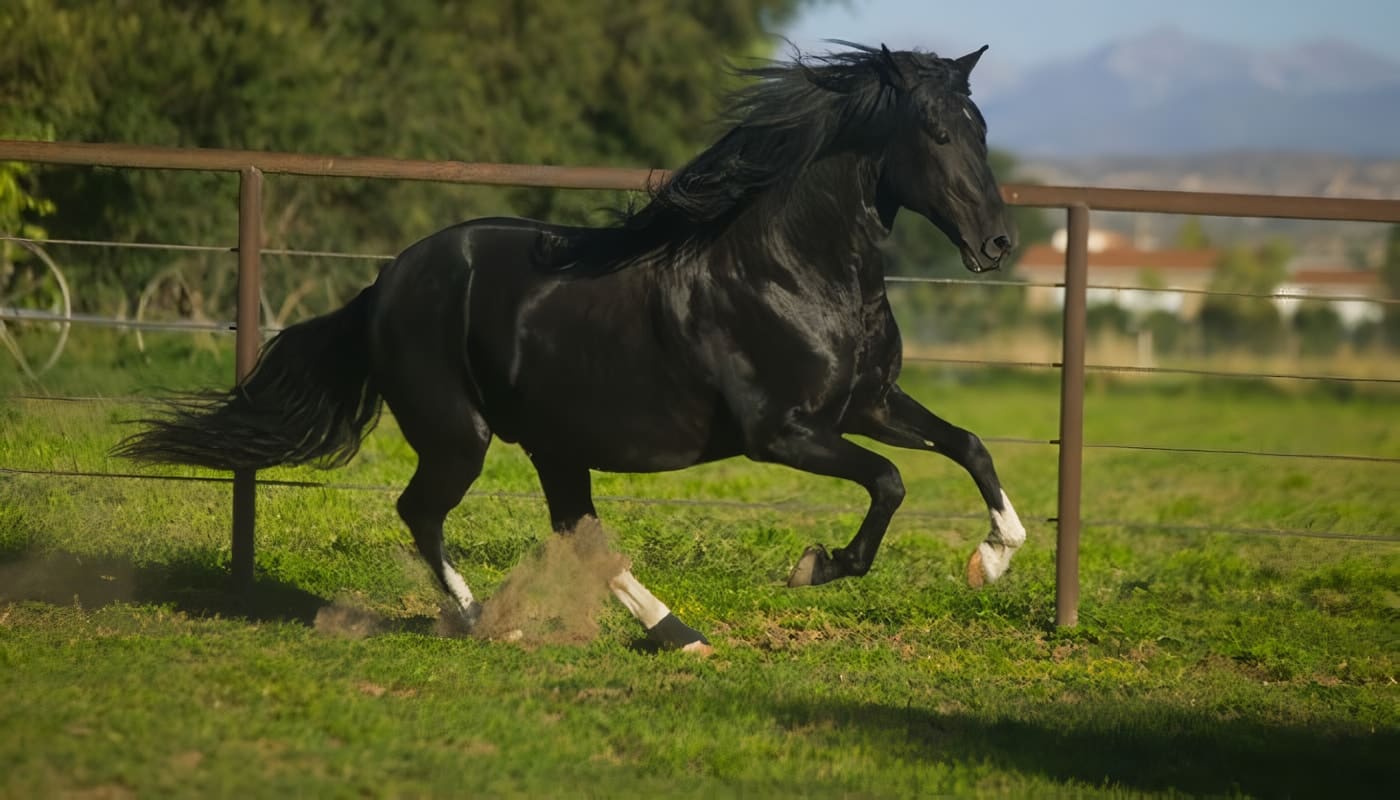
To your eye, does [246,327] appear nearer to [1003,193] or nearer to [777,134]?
[777,134]

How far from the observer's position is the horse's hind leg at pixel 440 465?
20.6 feet

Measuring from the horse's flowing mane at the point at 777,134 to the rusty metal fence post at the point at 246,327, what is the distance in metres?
1.65

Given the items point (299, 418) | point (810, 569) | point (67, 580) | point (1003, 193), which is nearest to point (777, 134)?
point (1003, 193)

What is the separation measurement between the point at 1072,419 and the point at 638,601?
82.3 inches

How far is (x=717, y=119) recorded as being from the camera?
245 inches

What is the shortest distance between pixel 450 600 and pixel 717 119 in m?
2.15

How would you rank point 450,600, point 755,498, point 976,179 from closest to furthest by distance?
point 976,179
point 450,600
point 755,498

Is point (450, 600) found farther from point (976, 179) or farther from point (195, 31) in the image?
point (195, 31)

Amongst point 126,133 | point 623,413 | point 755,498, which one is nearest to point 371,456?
point 755,498

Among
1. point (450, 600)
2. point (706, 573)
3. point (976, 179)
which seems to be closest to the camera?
point (976, 179)

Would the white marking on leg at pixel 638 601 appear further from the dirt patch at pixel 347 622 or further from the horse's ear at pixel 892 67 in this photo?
the horse's ear at pixel 892 67

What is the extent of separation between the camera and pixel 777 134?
6.00m

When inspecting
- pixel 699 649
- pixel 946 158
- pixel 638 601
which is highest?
pixel 946 158

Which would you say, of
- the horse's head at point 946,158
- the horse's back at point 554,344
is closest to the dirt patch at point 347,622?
the horse's back at point 554,344
